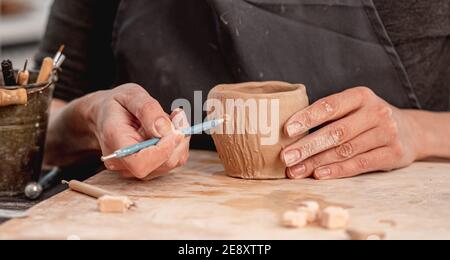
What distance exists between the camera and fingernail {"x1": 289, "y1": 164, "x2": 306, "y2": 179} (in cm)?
149

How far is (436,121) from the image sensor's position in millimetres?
1746

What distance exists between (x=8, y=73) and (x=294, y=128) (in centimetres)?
68

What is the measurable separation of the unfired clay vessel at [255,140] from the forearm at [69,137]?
411 mm

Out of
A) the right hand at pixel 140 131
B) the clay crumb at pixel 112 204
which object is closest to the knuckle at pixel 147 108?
the right hand at pixel 140 131

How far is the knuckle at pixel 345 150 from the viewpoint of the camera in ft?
4.97

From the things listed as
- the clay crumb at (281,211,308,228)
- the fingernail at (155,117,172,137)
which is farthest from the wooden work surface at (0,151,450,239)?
the fingernail at (155,117,172,137)

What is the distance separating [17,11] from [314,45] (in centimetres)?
341

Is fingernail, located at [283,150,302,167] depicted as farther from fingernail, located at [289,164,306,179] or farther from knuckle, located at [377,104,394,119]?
knuckle, located at [377,104,394,119]

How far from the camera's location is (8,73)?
5.39 ft

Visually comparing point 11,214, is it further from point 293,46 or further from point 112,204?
point 293,46

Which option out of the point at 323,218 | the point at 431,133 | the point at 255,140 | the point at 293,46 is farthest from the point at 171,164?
the point at 431,133
